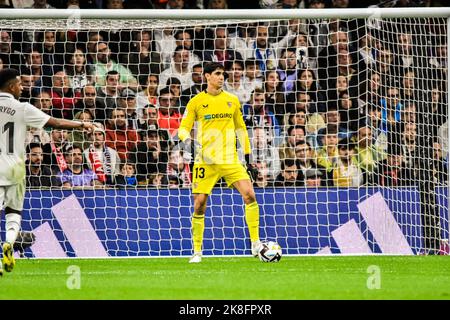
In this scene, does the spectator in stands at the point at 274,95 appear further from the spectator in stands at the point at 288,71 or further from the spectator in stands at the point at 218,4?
the spectator in stands at the point at 218,4

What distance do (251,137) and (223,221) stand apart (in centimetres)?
125

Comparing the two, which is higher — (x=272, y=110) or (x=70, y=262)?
(x=272, y=110)

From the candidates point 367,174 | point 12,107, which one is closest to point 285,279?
point 12,107

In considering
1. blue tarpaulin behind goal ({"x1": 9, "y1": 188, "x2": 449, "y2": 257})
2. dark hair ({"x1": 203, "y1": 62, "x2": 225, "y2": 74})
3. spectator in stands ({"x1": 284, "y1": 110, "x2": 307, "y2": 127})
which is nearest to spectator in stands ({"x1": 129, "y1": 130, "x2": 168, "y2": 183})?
blue tarpaulin behind goal ({"x1": 9, "y1": 188, "x2": 449, "y2": 257})

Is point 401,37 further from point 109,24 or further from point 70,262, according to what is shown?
point 70,262

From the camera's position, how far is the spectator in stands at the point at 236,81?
1501cm

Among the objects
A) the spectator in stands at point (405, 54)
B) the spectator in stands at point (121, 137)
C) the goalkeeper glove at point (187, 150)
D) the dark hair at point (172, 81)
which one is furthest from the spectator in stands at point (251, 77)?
the spectator in stands at point (405, 54)

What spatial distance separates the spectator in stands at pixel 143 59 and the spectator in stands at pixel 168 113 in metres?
0.33

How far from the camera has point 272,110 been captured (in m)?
14.9

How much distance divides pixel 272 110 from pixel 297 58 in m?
0.87

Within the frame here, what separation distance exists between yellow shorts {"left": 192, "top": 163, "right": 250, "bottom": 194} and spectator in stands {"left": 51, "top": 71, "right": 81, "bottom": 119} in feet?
9.00

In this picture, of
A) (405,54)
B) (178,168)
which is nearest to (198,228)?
(178,168)

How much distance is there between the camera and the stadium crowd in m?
14.3

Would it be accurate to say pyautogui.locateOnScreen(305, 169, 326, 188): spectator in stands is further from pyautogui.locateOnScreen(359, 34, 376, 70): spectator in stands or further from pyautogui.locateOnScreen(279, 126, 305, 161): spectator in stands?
pyautogui.locateOnScreen(359, 34, 376, 70): spectator in stands
